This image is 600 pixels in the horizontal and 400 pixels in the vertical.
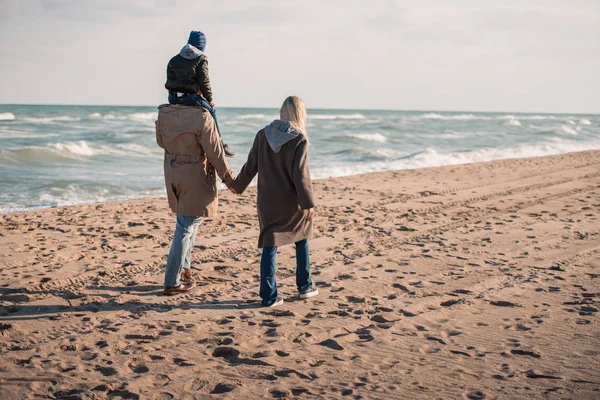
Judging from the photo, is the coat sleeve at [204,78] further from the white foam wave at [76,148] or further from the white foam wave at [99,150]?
the white foam wave at [76,148]

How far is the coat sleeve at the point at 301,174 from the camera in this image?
4453 mm

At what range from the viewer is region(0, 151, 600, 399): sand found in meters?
3.41

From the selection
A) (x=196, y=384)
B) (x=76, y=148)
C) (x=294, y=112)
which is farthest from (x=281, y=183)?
(x=76, y=148)

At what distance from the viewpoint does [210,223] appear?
787 centimetres

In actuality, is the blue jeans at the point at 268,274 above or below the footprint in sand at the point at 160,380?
above

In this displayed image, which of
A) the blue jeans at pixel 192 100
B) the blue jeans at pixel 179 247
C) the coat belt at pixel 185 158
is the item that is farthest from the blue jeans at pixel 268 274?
the blue jeans at pixel 192 100

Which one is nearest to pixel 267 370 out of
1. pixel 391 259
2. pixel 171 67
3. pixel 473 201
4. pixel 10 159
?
pixel 171 67

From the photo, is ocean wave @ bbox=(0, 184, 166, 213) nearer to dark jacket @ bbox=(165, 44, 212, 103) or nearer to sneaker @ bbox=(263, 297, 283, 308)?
dark jacket @ bbox=(165, 44, 212, 103)

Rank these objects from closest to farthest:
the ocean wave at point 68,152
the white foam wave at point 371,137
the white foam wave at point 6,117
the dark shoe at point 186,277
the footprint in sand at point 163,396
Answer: the footprint in sand at point 163,396 < the dark shoe at point 186,277 < the ocean wave at point 68,152 < the white foam wave at point 371,137 < the white foam wave at point 6,117

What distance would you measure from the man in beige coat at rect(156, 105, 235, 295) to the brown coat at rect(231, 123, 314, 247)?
32 centimetres

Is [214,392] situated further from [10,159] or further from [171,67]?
[10,159]

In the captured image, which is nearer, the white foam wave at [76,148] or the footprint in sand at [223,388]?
the footprint in sand at [223,388]

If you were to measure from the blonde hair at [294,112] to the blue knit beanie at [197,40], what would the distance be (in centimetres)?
82

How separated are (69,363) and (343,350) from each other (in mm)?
1710
